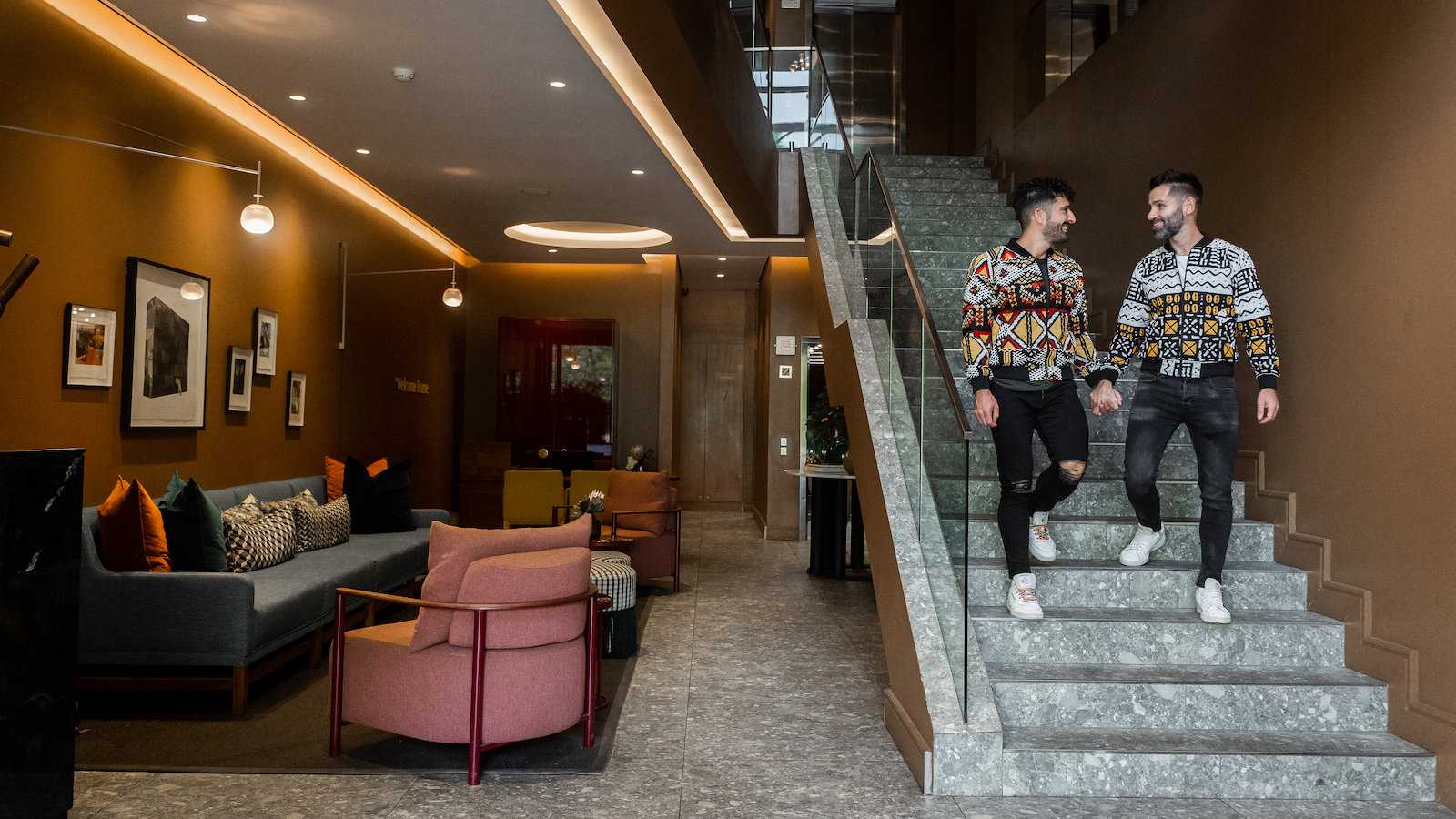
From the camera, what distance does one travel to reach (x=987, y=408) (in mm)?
3916

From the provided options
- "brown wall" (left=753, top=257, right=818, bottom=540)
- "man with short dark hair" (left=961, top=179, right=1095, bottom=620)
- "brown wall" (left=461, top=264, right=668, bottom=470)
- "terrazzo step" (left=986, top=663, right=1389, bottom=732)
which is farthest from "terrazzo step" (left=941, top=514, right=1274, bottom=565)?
"brown wall" (left=461, top=264, right=668, bottom=470)

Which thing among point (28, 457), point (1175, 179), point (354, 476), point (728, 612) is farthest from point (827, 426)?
point (28, 457)

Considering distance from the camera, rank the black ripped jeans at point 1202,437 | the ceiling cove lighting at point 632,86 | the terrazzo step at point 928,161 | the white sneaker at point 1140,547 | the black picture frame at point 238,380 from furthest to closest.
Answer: the terrazzo step at point 928,161, the black picture frame at point 238,380, the ceiling cove lighting at point 632,86, the white sneaker at point 1140,547, the black ripped jeans at point 1202,437

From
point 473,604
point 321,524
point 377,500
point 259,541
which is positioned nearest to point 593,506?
point 377,500

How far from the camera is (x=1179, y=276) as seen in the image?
388 cm

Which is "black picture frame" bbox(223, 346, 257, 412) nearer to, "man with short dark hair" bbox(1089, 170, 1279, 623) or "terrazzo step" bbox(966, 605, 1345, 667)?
"terrazzo step" bbox(966, 605, 1345, 667)

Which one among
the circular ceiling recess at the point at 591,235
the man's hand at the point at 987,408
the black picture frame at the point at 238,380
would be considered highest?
the circular ceiling recess at the point at 591,235

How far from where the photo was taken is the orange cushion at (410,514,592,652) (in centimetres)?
368

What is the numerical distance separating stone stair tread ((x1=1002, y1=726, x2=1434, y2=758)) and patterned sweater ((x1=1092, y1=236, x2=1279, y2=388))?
50.7 inches

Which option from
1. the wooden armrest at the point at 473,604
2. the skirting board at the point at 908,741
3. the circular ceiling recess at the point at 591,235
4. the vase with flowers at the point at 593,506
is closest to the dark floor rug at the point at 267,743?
the wooden armrest at the point at 473,604

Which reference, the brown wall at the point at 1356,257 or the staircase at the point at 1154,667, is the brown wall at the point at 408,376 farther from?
the brown wall at the point at 1356,257

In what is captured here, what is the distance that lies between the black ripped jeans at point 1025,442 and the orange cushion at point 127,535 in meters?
3.80

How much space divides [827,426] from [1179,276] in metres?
5.32

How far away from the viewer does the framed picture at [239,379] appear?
20.7 ft
